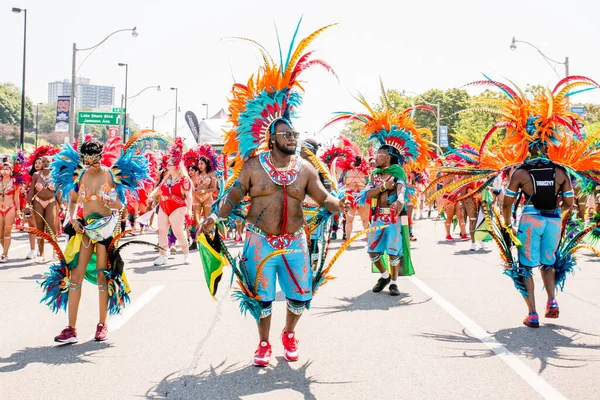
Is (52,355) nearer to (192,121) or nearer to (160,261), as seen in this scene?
(160,261)

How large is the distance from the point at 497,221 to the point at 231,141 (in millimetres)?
3144

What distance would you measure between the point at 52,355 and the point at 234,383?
182 cm

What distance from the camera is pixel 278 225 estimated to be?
5.45 m

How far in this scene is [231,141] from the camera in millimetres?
6133

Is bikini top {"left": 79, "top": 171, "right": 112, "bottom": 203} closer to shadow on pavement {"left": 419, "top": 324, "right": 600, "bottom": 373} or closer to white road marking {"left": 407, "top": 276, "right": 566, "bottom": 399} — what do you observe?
shadow on pavement {"left": 419, "top": 324, "right": 600, "bottom": 373}

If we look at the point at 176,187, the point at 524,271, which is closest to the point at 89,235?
the point at 524,271

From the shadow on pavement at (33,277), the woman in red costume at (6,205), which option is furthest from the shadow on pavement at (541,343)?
the woman in red costume at (6,205)

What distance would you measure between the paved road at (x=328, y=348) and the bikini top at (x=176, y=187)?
2668 mm

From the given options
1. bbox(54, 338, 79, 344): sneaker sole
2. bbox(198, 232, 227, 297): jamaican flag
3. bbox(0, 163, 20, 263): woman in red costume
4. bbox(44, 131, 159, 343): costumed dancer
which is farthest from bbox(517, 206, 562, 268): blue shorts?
bbox(0, 163, 20, 263): woman in red costume

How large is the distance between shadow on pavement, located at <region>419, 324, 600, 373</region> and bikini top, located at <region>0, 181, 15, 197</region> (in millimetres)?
→ 8863

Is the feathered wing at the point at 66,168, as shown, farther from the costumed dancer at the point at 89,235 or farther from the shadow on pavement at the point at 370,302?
the shadow on pavement at the point at 370,302

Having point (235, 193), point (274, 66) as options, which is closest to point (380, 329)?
point (235, 193)

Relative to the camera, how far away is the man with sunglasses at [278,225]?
5.44m

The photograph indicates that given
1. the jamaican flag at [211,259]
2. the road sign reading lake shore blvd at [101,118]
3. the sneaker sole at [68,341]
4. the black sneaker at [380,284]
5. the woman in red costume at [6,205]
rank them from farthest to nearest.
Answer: the road sign reading lake shore blvd at [101,118]
the woman in red costume at [6,205]
the black sneaker at [380,284]
the sneaker sole at [68,341]
the jamaican flag at [211,259]
